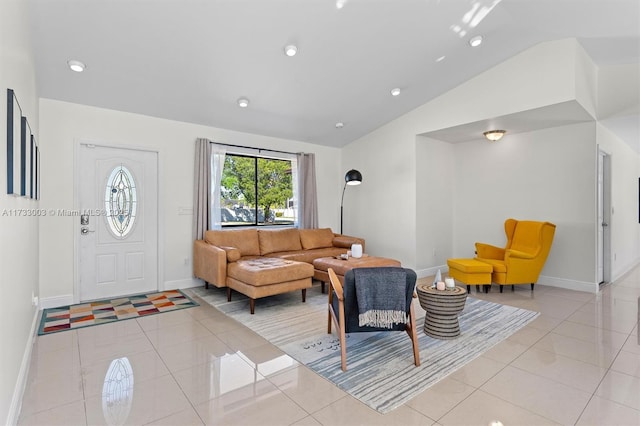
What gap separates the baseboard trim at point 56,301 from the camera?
3.91 metres

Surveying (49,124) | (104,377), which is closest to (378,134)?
(49,124)

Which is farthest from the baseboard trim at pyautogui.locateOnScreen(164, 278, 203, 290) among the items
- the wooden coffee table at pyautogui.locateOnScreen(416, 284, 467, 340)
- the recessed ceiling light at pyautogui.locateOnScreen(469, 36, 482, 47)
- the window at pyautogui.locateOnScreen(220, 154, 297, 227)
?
the recessed ceiling light at pyautogui.locateOnScreen(469, 36, 482, 47)

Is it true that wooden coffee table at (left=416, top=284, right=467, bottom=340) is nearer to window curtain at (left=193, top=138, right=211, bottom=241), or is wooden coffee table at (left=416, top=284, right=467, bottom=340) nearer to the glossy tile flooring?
the glossy tile flooring

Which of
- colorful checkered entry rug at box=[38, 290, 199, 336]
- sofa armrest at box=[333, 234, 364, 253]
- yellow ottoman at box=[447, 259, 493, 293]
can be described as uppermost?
sofa armrest at box=[333, 234, 364, 253]

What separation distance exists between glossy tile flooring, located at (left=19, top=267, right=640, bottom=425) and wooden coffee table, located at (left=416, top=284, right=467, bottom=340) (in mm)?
374

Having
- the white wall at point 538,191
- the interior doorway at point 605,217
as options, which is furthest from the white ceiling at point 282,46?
the white wall at point 538,191

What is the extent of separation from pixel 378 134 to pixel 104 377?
5240 millimetres

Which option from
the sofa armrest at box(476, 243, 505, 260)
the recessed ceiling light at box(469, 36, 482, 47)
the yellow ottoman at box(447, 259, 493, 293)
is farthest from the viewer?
the sofa armrest at box(476, 243, 505, 260)

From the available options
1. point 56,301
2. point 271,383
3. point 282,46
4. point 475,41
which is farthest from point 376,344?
point 56,301

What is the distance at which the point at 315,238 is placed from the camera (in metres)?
5.86

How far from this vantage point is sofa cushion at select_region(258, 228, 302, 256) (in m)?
5.29

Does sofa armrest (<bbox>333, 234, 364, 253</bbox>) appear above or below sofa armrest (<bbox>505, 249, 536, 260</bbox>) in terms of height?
above

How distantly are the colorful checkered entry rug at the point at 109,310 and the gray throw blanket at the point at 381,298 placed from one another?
97.1 inches

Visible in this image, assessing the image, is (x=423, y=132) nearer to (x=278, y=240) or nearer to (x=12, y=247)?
(x=278, y=240)
